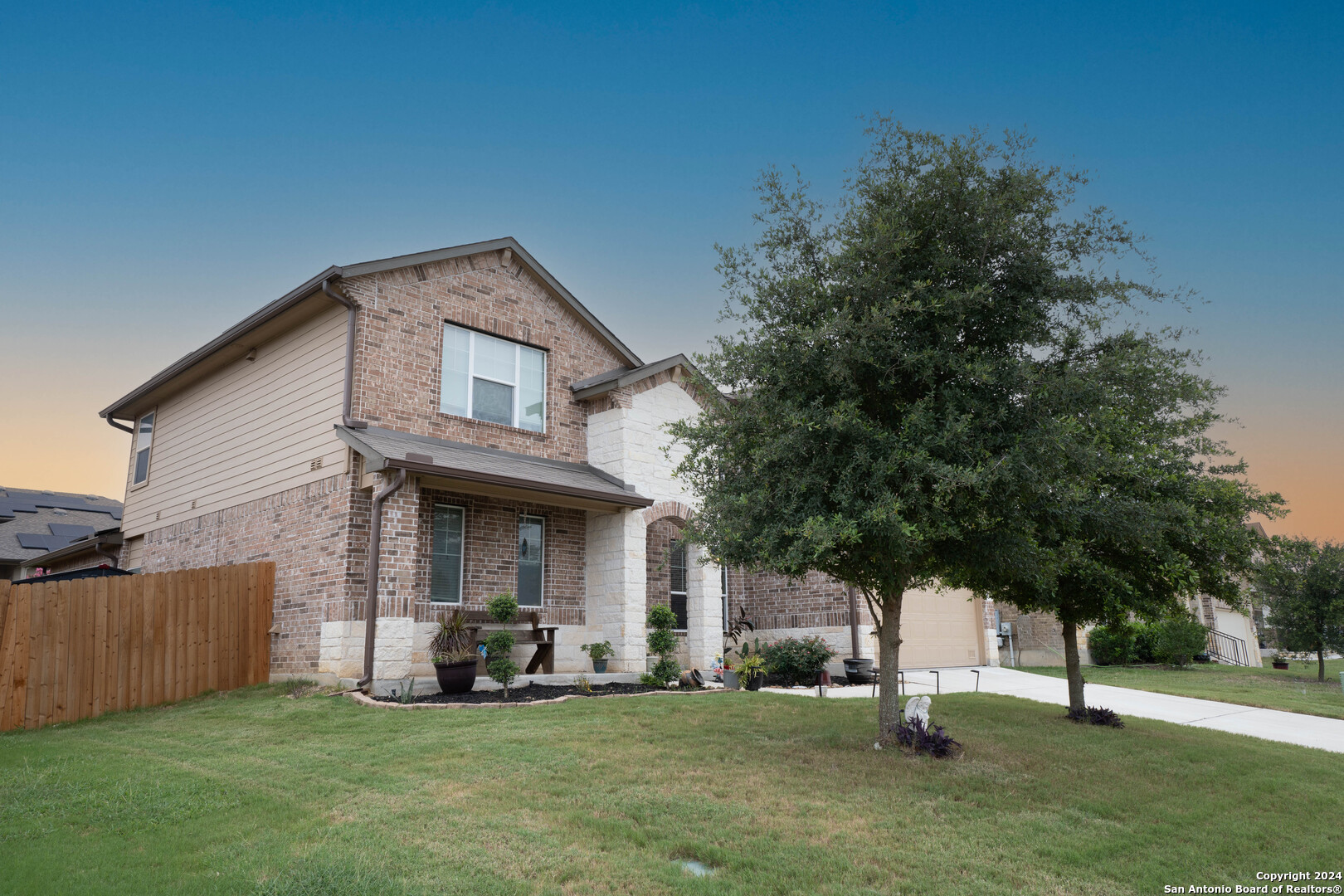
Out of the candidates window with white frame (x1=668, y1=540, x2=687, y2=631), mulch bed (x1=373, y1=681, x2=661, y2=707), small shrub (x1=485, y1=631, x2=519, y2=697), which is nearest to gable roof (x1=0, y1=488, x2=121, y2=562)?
small shrub (x1=485, y1=631, x2=519, y2=697)

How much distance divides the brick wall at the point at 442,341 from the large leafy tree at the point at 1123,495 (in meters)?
8.51

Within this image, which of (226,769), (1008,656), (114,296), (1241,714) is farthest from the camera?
(1008,656)

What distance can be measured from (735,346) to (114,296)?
16646 millimetres

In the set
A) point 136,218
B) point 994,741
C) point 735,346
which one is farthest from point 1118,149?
point 136,218

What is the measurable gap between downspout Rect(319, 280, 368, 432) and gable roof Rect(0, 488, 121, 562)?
56.7 ft

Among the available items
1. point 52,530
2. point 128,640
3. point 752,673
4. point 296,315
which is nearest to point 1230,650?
point 752,673

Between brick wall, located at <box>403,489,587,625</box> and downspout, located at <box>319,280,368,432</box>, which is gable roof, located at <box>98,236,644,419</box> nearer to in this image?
downspout, located at <box>319,280,368,432</box>

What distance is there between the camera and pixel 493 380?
14492 millimetres

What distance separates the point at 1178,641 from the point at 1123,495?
1727 centimetres

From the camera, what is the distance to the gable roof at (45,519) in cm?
2488

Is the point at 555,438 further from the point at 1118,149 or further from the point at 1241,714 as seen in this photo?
the point at 1241,714

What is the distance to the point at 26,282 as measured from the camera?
1736cm

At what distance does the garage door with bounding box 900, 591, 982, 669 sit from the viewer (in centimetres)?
1756

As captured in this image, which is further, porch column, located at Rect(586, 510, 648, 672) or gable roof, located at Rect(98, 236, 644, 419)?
porch column, located at Rect(586, 510, 648, 672)
